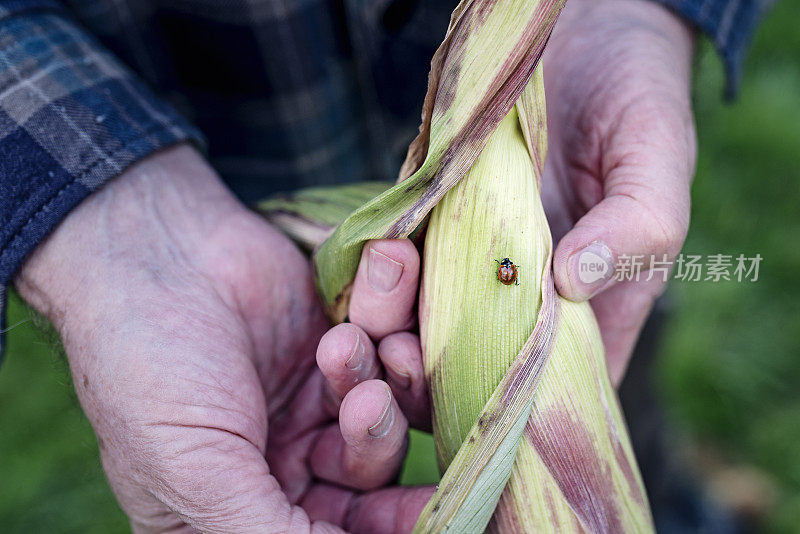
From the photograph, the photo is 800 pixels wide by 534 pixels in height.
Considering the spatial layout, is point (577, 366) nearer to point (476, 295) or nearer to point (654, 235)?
point (476, 295)

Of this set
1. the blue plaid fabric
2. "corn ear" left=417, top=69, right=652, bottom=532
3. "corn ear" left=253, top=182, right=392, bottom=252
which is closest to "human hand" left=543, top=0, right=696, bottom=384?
"corn ear" left=417, top=69, right=652, bottom=532

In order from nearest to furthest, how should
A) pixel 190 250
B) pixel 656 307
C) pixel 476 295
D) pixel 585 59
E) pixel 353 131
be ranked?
pixel 476 295, pixel 190 250, pixel 585 59, pixel 353 131, pixel 656 307

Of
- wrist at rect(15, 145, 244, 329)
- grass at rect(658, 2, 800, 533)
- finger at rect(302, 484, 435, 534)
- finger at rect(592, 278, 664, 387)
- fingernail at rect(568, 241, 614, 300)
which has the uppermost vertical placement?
wrist at rect(15, 145, 244, 329)

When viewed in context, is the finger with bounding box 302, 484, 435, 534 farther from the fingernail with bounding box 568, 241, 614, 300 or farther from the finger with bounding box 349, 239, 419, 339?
the fingernail with bounding box 568, 241, 614, 300

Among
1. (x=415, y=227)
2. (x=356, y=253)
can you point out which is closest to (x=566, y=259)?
(x=415, y=227)

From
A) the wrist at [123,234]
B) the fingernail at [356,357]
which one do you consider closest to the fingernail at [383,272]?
the fingernail at [356,357]

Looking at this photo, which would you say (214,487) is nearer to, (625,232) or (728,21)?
(625,232)
